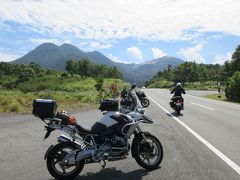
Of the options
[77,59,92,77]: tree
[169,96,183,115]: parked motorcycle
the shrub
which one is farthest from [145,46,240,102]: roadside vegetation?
[169,96,183,115]: parked motorcycle

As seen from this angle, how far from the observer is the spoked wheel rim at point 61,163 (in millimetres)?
6793

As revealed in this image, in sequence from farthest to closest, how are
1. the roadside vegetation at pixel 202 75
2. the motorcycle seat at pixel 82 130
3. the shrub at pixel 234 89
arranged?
the roadside vegetation at pixel 202 75 → the shrub at pixel 234 89 → the motorcycle seat at pixel 82 130

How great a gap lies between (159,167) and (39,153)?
10.2 ft

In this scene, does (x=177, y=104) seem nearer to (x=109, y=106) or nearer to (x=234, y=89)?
(x=109, y=106)

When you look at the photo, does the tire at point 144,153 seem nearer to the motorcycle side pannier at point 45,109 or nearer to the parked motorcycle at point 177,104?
the motorcycle side pannier at point 45,109

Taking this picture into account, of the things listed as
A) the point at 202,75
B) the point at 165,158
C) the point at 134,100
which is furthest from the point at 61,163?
the point at 202,75

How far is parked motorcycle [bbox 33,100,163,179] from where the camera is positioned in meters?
6.75

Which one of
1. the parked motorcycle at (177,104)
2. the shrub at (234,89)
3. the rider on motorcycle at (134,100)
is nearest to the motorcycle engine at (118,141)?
the rider on motorcycle at (134,100)

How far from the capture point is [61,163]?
22.2 feet

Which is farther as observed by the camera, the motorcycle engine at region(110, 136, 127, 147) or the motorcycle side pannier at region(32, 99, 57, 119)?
the motorcycle engine at region(110, 136, 127, 147)

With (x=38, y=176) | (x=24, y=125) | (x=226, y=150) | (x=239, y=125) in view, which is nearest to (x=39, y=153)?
(x=38, y=176)

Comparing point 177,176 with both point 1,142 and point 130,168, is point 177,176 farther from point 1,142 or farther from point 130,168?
point 1,142

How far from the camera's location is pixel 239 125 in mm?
15117

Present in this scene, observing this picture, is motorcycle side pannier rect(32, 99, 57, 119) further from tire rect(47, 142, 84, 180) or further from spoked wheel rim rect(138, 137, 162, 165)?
spoked wheel rim rect(138, 137, 162, 165)
